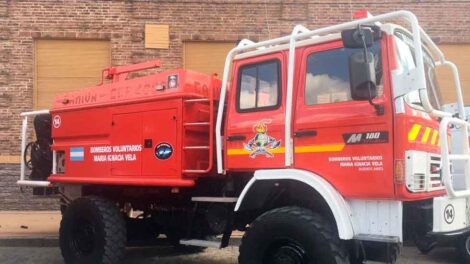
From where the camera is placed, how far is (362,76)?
4.60 metres

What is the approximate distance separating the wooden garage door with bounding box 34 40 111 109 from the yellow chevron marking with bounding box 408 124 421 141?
31.6 feet

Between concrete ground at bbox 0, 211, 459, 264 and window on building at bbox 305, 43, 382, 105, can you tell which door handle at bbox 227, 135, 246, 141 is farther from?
concrete ground at bbox 0, 211, 459, 264

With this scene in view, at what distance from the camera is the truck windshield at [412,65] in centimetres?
495

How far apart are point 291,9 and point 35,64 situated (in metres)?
6.24

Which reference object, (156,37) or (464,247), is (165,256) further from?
(156,37)

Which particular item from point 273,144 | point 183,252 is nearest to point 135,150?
point 273,144

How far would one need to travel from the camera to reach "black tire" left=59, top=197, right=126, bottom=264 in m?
6.59

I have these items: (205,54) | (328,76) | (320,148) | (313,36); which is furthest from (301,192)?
(205,54)

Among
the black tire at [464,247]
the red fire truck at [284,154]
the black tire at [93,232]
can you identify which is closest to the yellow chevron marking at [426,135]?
the red fire truck at [284,154]

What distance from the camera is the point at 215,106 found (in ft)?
20.6

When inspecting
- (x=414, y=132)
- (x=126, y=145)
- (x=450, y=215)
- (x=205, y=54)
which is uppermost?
(x=205, y=54)

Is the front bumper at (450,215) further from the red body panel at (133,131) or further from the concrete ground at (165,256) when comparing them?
the concrete ground at (165,256)

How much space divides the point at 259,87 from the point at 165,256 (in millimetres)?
3834

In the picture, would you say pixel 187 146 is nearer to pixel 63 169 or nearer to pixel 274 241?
pixel 274 241
